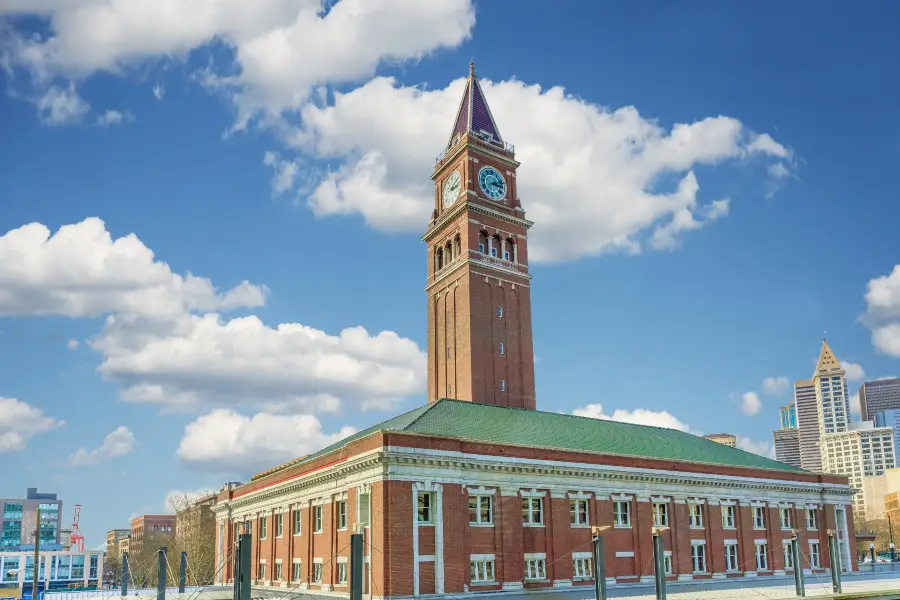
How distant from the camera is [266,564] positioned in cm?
6650

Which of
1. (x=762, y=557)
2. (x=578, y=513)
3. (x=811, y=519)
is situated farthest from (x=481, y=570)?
(x=811, y=519)

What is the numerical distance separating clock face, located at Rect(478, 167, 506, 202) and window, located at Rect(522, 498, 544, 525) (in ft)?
106

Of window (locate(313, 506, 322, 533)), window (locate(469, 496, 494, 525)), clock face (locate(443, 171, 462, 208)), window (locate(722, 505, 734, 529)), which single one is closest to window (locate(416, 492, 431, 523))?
window (locate(469, 496, 494, 525))

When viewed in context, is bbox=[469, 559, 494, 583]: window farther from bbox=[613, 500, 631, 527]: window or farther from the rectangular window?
bbox=[613, 500, 631, 527]: window

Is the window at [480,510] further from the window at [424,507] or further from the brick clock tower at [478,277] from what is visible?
the brick clock tower at [478,277]

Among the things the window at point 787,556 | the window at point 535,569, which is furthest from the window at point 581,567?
the window at point 787,556

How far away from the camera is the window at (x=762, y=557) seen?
67.9 m

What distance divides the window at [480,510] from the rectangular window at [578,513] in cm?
707

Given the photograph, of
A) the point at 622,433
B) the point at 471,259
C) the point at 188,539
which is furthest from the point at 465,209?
the point at 188,539

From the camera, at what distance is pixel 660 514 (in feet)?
203

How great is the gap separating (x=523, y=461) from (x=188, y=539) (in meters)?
78.7

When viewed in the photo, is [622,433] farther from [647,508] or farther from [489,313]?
[489,313]

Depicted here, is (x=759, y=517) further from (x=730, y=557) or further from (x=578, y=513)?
(x=578, y=513)

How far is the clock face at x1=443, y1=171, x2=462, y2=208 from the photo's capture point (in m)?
78.3
